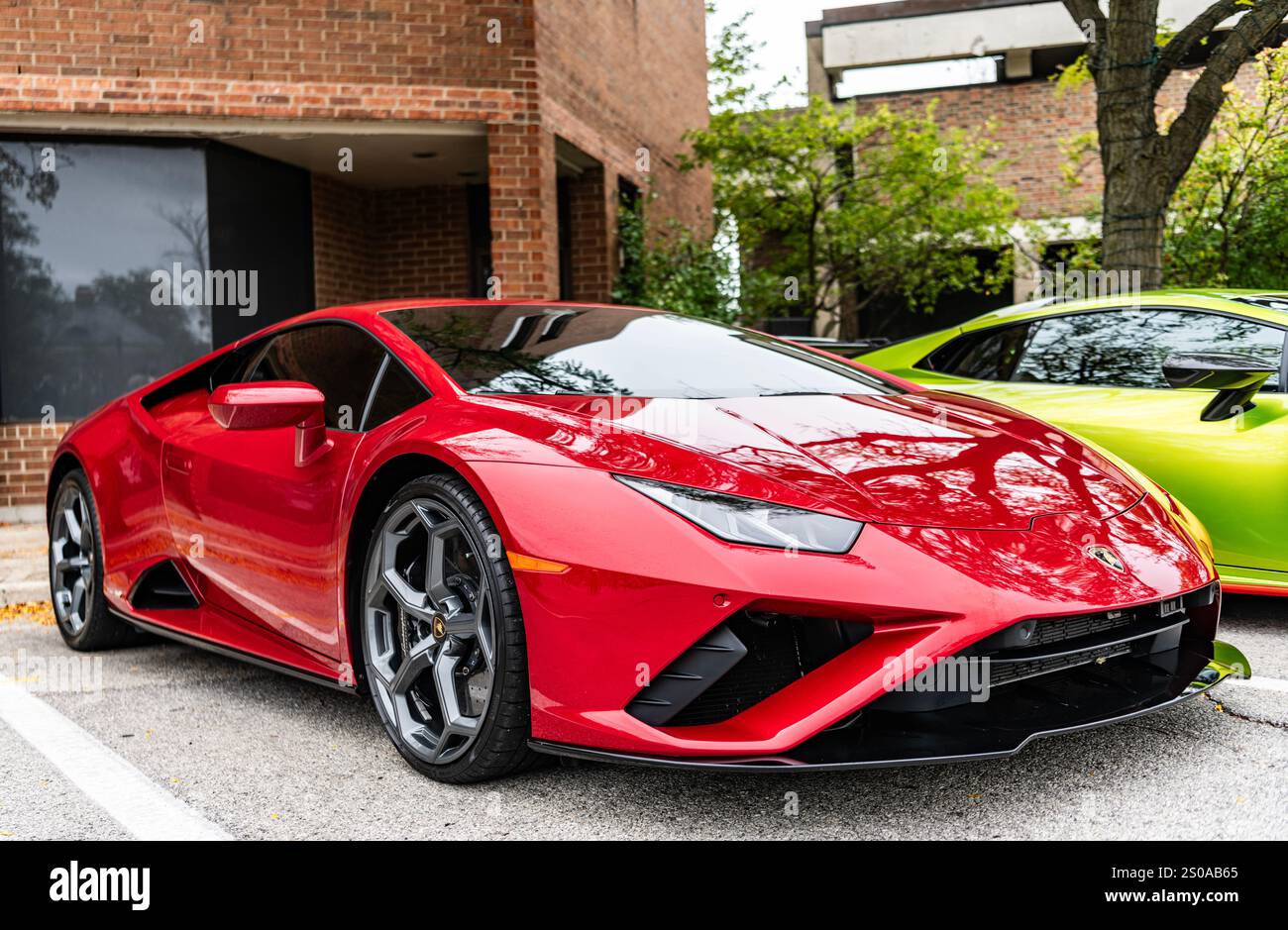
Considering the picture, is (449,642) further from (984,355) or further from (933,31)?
(933,31)

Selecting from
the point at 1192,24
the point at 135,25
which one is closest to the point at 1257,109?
the point at 1192,24

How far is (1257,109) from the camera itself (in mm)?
12695

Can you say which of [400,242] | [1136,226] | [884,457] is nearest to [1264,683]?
[884,457]

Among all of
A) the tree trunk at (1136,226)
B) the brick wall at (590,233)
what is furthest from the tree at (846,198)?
the tree trunk at (1136,226)

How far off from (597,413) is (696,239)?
12131mm

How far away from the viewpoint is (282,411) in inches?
131

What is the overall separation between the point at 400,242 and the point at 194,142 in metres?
2.92

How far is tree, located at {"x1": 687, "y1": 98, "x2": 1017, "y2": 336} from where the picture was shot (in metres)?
14.2

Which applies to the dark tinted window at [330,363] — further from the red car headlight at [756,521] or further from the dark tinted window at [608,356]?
the red car headlight at [756,521]

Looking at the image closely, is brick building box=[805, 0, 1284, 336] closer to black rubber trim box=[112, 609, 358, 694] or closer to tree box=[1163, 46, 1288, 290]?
tree box=[1163, 46, 1288, 290]

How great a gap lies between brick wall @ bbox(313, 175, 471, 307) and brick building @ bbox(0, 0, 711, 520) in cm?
131

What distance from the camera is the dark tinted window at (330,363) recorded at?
11.4 ft

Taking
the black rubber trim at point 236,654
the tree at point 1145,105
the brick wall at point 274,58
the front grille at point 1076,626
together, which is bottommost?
the black rubber trim at point 236,654

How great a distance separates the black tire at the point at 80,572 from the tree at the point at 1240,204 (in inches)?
434
